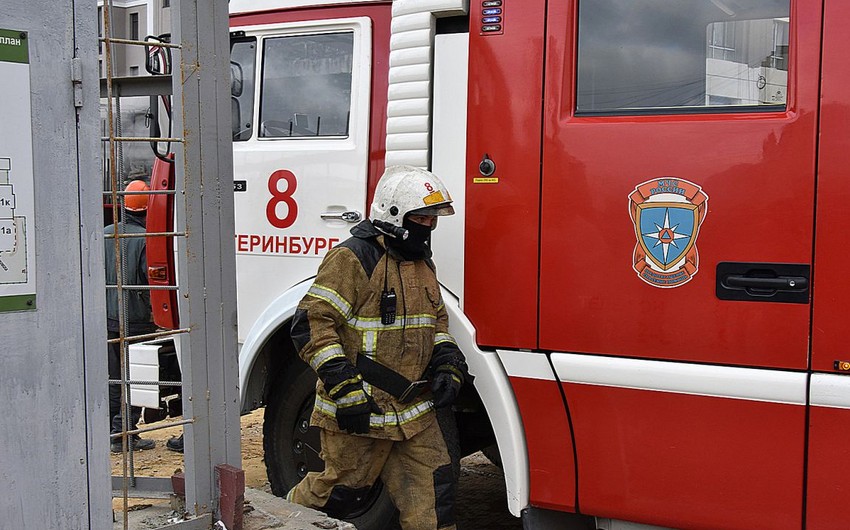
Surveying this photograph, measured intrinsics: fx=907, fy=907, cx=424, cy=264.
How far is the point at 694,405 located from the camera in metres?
3.00

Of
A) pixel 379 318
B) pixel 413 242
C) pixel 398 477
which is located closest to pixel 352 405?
pixel 379 318

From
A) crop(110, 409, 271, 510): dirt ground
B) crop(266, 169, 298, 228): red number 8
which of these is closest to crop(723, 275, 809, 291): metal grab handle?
crop(266, 169, 298, 228): red number 8

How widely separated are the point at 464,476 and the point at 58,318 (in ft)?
12.8

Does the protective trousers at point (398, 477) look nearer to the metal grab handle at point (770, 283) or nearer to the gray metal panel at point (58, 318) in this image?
the metal grab handle at point (770, 283)

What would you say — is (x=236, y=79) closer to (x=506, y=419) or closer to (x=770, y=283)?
(x=506, y=419)

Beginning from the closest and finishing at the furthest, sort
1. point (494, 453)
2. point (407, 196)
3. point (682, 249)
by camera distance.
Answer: point (682, 249) < point (407, 196) < point (494, 453)

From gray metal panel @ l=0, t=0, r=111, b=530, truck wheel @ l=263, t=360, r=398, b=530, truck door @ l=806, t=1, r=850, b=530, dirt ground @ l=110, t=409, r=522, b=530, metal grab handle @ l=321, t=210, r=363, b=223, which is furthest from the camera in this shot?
dirt ground @ l=110, t=409, r=522, b=530

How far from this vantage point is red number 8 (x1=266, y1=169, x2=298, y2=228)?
3955 mm

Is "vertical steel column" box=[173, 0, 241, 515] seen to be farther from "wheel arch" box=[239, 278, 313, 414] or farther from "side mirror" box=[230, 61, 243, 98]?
"side mirror" box=[230, 61, 243, 98]

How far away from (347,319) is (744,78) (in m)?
1.63

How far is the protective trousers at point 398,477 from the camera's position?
→ 3.57m

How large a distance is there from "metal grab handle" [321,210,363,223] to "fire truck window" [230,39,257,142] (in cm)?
61

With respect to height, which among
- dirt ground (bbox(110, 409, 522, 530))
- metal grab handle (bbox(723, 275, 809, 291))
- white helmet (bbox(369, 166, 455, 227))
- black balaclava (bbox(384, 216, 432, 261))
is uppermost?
white helmet (bbox(369, 166, 455, 227))

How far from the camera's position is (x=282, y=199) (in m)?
3.98
